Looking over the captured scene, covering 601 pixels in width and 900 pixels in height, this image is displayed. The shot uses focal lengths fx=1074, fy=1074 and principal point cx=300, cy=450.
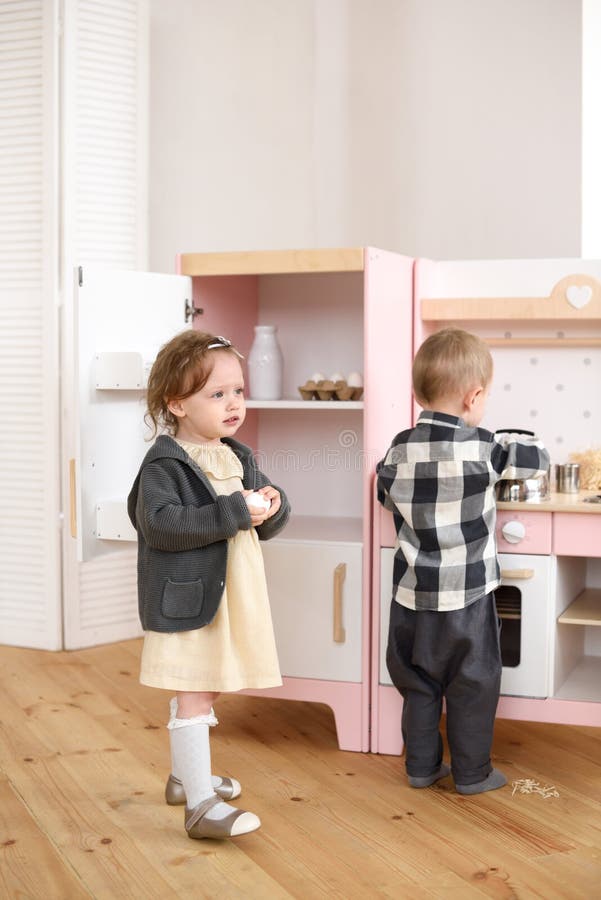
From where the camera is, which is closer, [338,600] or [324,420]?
[338,600]

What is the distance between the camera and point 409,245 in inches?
132

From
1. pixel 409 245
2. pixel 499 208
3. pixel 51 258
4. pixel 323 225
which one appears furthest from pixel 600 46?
pixel 51 258

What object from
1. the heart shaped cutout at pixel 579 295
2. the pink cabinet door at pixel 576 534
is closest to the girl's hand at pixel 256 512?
the pink cabinet door at pixel 576 534

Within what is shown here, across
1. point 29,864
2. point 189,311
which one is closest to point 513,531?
point 189,311

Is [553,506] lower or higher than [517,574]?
higher

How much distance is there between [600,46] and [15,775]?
2395 mm

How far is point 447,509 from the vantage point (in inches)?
86.2

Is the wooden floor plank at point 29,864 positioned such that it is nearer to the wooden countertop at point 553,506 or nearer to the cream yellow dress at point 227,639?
the cream yellow dress at point 227,639

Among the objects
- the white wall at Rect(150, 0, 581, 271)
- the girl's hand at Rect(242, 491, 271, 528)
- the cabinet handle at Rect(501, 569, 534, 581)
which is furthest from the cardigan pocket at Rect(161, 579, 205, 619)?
the white wall at Rect(150, 0, 581, 271)

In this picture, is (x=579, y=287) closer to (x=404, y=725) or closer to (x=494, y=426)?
(x=494, y=426)

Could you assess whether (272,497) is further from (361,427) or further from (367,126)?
(367,126)

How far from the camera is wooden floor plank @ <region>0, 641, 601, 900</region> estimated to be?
183 cm

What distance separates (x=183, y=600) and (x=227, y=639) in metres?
0.12

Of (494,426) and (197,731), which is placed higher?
(494,426)
